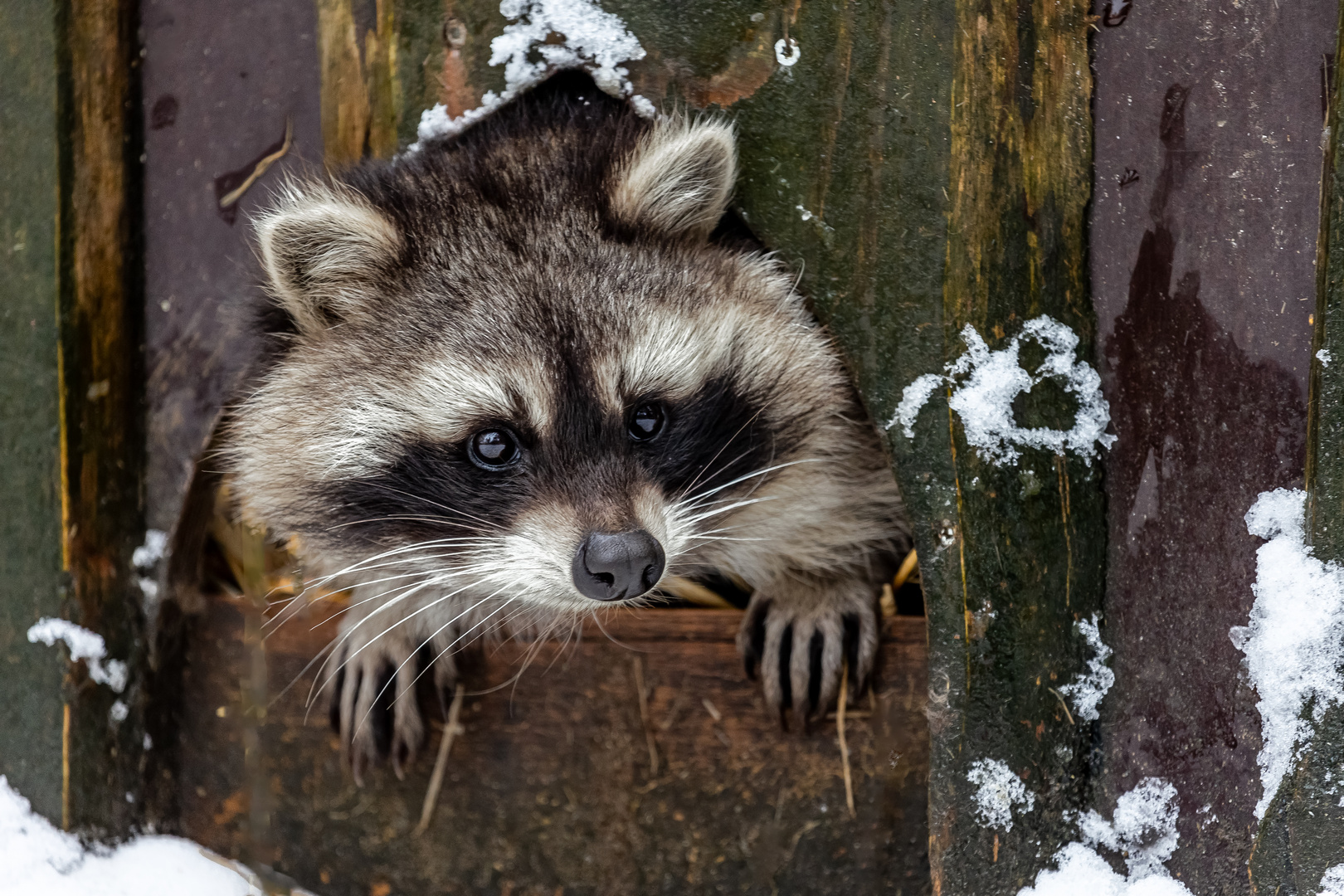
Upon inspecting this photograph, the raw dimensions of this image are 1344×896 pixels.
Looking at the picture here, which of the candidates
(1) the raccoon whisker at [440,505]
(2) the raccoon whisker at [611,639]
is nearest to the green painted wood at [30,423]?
(1) the raccoon whisker at [440,505]

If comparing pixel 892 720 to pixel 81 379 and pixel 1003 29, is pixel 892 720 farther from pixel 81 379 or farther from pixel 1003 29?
pixel 81 379

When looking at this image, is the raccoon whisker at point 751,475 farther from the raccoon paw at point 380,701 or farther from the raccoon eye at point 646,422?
the raccoon paw at point 380,701

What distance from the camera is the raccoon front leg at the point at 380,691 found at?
2.58 metres

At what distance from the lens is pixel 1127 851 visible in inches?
74.3

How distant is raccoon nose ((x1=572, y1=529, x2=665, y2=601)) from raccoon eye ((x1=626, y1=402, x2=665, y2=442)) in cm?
23

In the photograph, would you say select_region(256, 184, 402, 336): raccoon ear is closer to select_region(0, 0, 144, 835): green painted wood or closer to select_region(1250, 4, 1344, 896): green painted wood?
select_region(0, 0, 144, 835): green painted wood

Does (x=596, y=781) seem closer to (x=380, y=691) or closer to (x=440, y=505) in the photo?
(x=380, y=691)

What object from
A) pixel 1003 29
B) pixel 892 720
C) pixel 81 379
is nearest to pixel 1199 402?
pixel 1003 29

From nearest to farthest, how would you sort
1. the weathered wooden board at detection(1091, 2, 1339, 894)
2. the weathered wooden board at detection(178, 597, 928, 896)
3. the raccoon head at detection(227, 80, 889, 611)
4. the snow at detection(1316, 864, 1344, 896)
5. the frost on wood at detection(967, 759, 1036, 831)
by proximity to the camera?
1. the snow at detection(1316, 864, 1344, 896)
2. the weathered wooden board at detection(1091, 2, 1339, 894)
3. the frost on wood at detection(967, 759, 1036, 831)
4. the raccoon head at detection(227, 80, 889, 611)
5. the weathered wooden board at detection(178, 597, 928, 896)

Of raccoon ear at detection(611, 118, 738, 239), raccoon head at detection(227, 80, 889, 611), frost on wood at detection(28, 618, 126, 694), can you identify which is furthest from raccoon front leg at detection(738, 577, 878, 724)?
frost on wood at detection(28, 618, 126, 694)

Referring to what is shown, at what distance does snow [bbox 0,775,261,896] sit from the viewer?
2.34 metres

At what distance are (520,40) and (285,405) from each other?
81 cm

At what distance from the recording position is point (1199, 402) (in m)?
1.84

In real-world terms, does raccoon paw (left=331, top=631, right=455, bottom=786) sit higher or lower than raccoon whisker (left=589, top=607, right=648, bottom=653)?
lower
